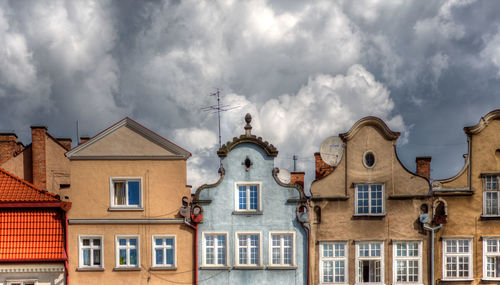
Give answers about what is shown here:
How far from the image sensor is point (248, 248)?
27.1m

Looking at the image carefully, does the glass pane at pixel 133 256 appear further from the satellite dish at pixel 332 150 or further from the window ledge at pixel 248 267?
the satellite dish at pixel 332 150

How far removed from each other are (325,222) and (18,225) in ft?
54.9

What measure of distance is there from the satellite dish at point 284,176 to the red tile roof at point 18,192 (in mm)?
12455

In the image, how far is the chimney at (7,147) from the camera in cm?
3391

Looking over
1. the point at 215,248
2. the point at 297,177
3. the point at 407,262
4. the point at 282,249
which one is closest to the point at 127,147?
the point at 215,248

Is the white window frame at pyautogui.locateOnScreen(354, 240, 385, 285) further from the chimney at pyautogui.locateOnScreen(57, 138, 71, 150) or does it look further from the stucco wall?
the chimney at pyautogui.locateOnScreen(57, 138, 71, 150)

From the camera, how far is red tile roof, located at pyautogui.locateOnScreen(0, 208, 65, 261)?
26.3 meters

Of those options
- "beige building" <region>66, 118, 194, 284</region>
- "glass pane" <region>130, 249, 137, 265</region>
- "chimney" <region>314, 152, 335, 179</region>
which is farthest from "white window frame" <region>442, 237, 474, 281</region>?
"glass pane" <region>130, 249, 137, 265</region>

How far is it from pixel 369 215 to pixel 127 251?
44.1 ft

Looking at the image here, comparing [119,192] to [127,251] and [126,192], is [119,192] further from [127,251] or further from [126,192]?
[127,251]

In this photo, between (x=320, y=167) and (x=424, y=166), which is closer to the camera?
(x=424, y=166)

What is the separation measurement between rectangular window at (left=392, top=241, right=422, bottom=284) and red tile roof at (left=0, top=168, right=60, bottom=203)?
62.1ft

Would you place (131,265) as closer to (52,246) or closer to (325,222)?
(52,246)

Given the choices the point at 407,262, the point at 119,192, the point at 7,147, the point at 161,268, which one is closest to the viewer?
the point at 407,262
